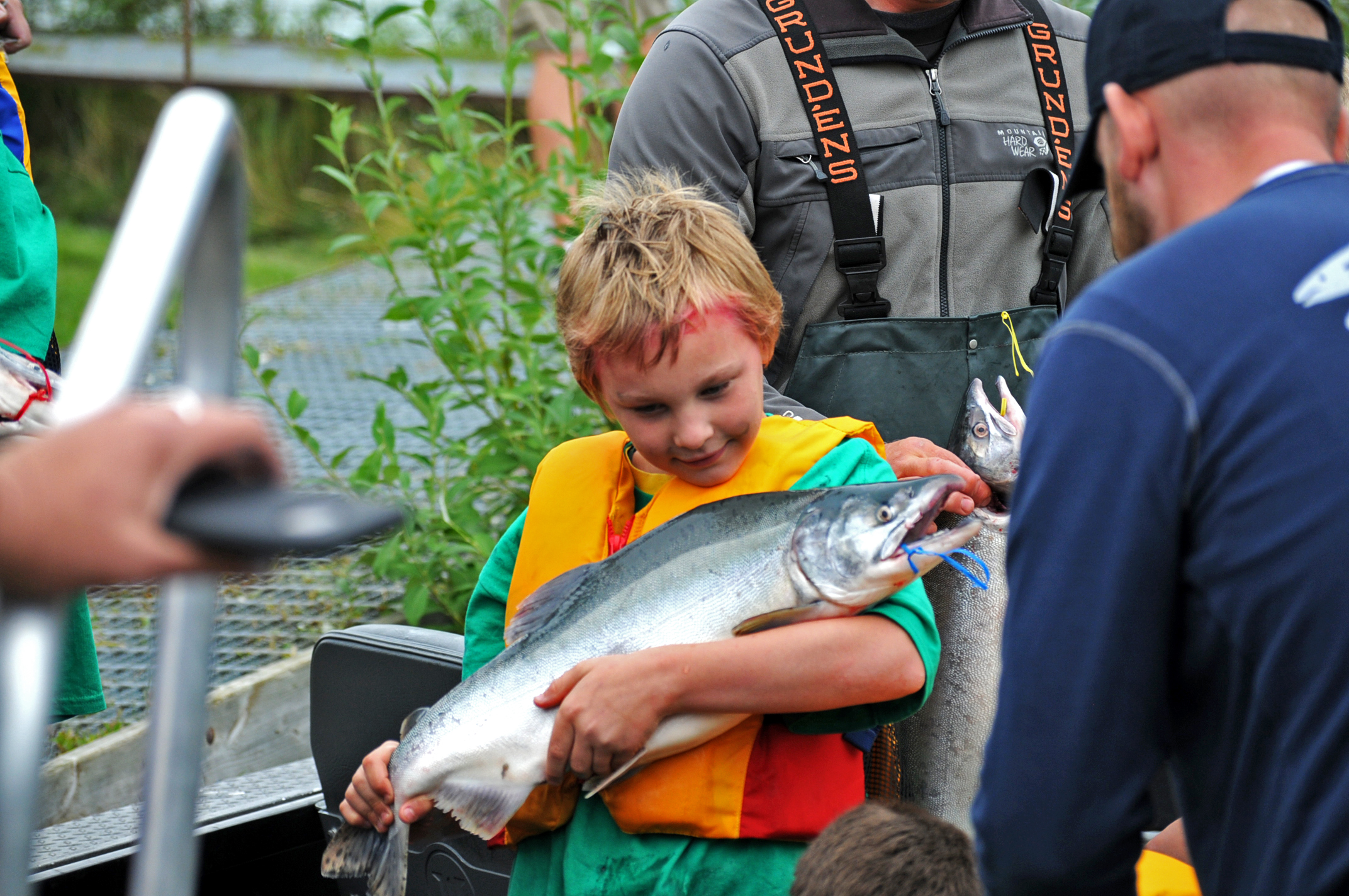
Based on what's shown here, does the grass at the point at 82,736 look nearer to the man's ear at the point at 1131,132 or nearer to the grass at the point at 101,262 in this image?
the man's ear at the point at 1131,132

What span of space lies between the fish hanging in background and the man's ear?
33.0 inches

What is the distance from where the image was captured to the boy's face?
75.6 inches

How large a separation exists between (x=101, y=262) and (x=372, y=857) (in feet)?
31.2

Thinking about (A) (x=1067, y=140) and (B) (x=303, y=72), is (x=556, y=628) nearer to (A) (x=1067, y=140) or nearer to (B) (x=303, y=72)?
(A) (x=1067, y=140)

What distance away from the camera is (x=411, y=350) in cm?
774

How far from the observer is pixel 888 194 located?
92.5 inches

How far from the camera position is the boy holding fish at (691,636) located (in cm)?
182

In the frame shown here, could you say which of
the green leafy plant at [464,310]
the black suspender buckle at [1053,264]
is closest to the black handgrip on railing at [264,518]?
the black suspender buckle at [1053,264]

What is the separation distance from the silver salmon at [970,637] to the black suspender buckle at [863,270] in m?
0.24

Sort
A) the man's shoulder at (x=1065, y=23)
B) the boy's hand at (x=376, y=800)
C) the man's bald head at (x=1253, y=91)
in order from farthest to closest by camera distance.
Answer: the man's shoulder at (x=1065, y=23) → the boy's hand at (x=376, y=800) → the man's bald head at (x=1253, y=91)

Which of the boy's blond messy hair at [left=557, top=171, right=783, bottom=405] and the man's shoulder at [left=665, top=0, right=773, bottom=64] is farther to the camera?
the man's shoulder at [left=665, top=0, right=773, bottom=64]

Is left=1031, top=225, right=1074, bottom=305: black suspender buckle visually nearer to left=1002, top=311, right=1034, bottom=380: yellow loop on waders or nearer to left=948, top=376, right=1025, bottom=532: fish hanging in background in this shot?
left=1002, top=311, right=1034, bottom=380: yellow loop on waders

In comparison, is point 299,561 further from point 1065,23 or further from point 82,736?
point 1065,23

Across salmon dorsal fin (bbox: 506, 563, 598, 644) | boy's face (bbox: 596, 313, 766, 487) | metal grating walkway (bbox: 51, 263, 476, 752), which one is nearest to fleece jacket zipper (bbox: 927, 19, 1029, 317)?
boy's face (bbox: 596, 313, 766, 487)
